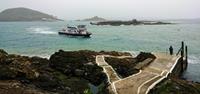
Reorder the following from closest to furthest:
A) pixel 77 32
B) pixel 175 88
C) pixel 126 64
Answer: pixel 175 88
pixel 126 64
pixel 77 32

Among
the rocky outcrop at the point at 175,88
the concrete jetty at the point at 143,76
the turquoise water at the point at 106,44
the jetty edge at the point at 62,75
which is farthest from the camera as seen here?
the turquoise water at the point at 106,44

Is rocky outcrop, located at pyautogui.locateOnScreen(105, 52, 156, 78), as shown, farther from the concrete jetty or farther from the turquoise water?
the turquoise water

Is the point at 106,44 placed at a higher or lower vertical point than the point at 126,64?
lower

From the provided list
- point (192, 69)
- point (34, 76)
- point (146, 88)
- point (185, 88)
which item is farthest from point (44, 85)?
point (192, 69)

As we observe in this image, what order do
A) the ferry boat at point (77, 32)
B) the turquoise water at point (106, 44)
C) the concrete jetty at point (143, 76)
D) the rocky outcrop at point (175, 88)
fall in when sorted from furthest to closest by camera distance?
the ferry boat at point (77, 32) < the turquoise water at point (106, 44) < the rocky outcrop at point (175, 88) < the concrete jetty at point (143, 76)

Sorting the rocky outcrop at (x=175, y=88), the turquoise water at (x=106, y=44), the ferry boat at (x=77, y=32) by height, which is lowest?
the turquoise water at (x=106, y=44)

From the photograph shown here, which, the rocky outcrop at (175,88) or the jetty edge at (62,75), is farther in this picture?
the jetty edge at (62,75)

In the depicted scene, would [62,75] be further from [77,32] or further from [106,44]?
[77,32]

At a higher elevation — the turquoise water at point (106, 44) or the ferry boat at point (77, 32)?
the ferry boat at point (77, 32)

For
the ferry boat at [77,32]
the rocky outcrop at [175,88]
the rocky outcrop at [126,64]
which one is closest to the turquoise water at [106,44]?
the ferry boat at [77,32]

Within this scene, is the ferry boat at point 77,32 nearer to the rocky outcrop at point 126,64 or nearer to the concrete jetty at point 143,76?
the concrete jetty at point 143,76

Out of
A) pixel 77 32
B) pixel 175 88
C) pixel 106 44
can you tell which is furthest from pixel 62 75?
pixel 77 32

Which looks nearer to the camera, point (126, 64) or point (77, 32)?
point (126, 64)

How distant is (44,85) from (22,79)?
7.30 ft
